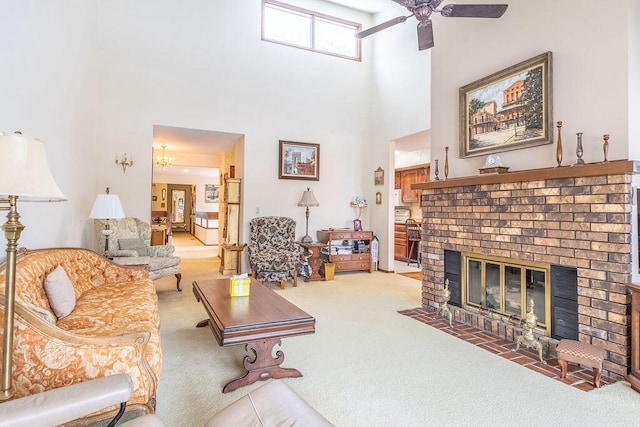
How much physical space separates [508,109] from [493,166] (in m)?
0.57

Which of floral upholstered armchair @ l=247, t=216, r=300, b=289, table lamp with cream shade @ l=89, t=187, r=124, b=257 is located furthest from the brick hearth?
table lamp with cream shade @ l=89, t=187, r=124, b=257

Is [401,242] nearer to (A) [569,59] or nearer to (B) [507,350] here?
(B) [507,350]

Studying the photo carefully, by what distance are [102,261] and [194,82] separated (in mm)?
3538

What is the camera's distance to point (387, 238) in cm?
647

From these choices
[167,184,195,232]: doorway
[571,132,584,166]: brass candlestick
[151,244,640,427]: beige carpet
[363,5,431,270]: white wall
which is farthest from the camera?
[167,184,195,232]: doorway

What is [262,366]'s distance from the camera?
2330 millimetres

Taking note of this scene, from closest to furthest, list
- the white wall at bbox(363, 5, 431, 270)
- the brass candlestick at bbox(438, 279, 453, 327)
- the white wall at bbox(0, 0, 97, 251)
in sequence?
the white wall at bbox(0, 0, 97, 251) → the brass candlestick at bbox(438, 279, 453, 327) → the white wall at bbox(363, 5, 431, 270)

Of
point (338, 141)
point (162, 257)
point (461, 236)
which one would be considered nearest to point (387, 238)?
point (338, 141)

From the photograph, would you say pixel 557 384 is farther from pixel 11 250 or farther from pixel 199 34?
pixel 199 34

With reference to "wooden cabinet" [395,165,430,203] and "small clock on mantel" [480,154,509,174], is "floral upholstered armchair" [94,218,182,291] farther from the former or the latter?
"wooden cabinet" [395,165,430,203]

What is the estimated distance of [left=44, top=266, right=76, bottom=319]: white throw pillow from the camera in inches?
89.4

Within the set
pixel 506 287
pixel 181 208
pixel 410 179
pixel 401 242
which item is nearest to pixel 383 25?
pixel 506 287

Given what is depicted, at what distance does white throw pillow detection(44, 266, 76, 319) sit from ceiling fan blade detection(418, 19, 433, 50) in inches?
145

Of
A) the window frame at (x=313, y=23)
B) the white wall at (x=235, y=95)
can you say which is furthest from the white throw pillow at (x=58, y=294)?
the window frame at (x=313, y=23)
